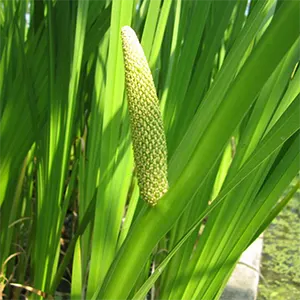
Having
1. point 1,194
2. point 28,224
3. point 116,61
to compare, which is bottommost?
point 28,224

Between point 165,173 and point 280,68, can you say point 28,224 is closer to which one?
point 280,68

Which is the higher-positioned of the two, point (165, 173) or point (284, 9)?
point (284, 9)

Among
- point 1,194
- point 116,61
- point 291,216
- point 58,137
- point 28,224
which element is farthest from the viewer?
point 291,216

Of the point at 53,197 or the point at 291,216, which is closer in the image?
the point at 53,197

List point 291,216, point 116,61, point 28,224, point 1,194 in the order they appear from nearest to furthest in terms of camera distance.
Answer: point 116,61
point 1,194
point 28,224
point 291,216

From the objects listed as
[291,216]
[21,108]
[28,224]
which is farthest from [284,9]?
[291,216]

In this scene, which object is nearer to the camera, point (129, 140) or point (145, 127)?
point (145, 127)

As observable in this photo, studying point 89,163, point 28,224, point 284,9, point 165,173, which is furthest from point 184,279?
point 28,224
